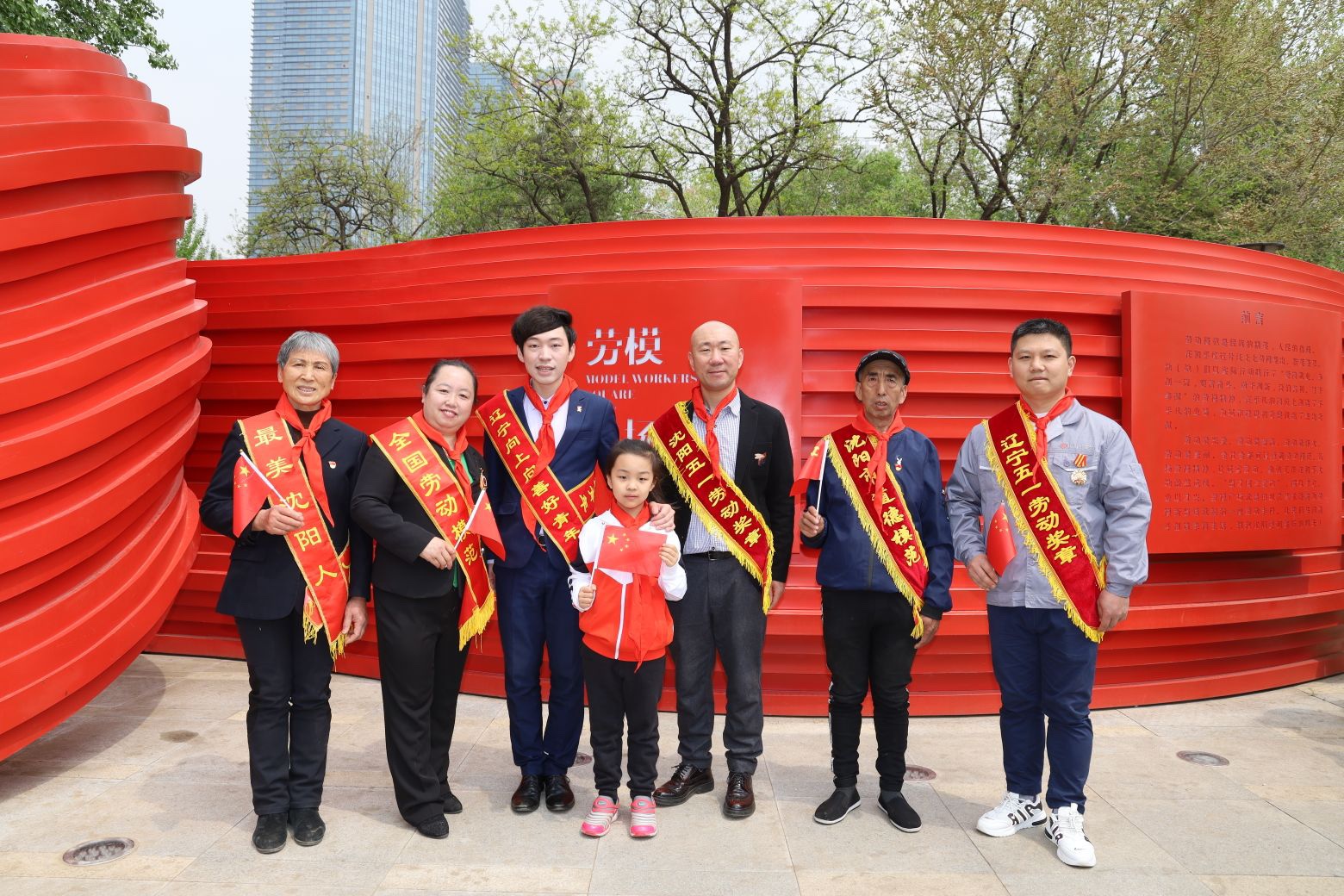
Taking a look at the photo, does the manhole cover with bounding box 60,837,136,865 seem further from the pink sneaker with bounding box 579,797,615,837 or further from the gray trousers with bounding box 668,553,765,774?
the gray trousers with bounding box 668,553,765,774

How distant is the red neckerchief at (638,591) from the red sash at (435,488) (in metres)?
0.50

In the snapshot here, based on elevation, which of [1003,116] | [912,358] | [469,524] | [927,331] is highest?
[1003,116]

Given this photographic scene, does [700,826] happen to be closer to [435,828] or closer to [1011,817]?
[435,828]

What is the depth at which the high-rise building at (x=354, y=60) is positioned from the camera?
98.1 ft

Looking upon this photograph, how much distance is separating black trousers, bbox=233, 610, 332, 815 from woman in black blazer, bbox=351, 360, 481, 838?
0.21 meters

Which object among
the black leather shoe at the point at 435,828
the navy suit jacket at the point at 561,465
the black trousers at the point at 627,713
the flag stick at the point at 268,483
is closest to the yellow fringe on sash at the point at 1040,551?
the black trousers at the point at 627,713

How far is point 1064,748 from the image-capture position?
9.34ft

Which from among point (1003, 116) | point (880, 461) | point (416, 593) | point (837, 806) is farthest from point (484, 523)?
point (1003, 116)

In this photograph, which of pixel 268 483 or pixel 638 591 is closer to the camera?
pixel 268 483

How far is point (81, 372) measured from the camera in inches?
Answer: 135

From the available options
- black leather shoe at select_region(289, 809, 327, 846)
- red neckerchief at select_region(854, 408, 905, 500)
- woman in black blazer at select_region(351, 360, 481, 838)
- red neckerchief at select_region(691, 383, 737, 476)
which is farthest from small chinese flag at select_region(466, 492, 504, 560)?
red neckerchief at select_region(854, 408, 905, 500)

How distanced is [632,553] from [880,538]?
33.4 inches

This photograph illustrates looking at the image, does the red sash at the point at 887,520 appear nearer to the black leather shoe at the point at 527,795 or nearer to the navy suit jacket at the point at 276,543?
the black leather shoe at the point at 527,795

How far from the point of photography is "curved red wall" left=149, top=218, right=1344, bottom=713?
432 centimetres
